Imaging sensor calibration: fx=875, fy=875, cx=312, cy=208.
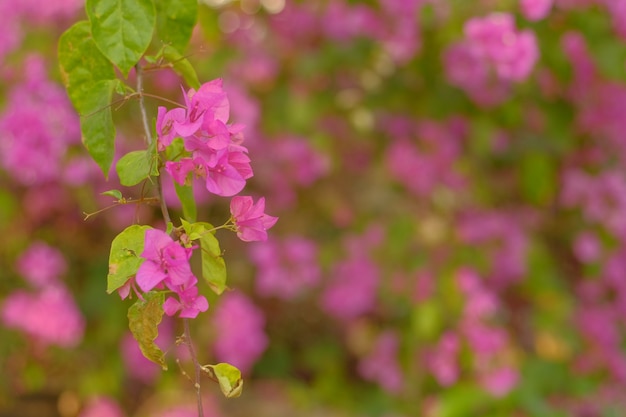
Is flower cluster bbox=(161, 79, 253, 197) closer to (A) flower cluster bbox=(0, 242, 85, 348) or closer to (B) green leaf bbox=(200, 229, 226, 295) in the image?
(B) green leaf bbox=(200, 229, 226, 295)

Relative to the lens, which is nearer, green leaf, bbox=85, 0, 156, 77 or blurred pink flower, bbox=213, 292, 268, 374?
green leaf, bbox=85, 0, 156, 77

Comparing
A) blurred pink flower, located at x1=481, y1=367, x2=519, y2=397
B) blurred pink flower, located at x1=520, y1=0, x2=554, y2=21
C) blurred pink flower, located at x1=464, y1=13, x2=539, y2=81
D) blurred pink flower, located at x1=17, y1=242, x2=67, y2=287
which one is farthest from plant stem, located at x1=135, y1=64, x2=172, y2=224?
blurred pink flower, located at x1=17, y1=242, x2=67, y2=287

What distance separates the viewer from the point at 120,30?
611 millimetres

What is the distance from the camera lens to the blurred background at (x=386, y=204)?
181 centimetres

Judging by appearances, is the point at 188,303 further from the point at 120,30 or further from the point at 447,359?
the point at 447,359

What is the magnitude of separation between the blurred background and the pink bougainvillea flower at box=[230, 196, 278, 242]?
3.62ft

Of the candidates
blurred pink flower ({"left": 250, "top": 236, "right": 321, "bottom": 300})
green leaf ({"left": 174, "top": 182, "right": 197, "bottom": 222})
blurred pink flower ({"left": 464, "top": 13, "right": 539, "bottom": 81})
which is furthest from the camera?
blurred pink flower ({"left": 250, "top": 236, "right": 321, "bottom": 300})

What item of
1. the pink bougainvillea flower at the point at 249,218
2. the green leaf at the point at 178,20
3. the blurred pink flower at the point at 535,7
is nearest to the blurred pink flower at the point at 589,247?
the blurred pink flower at the point at 535,7

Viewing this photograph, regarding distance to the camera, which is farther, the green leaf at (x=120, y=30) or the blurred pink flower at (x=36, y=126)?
the blurred pink flower at (x=36, y=126)

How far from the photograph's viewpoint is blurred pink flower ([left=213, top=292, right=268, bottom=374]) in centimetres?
216

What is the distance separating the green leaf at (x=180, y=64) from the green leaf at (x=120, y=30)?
0.04 metres

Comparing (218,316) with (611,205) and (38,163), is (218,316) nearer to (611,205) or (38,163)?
(38,163)

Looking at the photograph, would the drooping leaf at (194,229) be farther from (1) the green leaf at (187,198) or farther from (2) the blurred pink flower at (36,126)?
(2) the blurred pink flower at (36,126)

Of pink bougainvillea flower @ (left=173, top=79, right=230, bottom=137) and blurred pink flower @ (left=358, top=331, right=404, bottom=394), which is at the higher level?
pink bougainvillea flower @ (left=173, top=79, right=230, bottom=137)
